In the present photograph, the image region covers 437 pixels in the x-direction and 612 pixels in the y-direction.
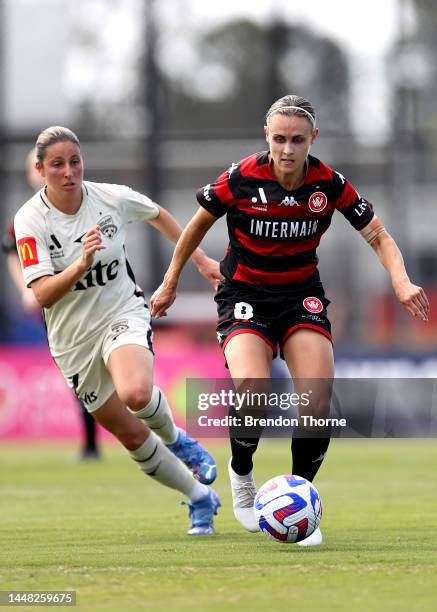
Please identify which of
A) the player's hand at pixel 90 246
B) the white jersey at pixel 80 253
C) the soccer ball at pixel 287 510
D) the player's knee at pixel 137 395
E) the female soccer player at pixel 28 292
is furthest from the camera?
the female soccer player at pixel 28 292

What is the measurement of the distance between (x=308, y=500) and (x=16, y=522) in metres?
2.50

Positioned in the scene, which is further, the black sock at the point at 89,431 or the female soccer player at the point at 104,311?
the black sock at the point at 89,431

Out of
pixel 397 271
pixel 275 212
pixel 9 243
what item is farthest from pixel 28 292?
pixel 397 271

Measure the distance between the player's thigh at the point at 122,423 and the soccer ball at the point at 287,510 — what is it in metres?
0.92

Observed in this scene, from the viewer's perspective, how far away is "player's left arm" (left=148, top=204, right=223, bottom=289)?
737 cm

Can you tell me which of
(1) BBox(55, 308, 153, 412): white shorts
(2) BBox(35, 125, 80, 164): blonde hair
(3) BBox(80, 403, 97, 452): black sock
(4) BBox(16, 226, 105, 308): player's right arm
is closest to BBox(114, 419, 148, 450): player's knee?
(1) BBox(55, 308, 153, 412): white shorts

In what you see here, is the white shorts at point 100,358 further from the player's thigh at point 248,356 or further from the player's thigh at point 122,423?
the player's thigh at point 248,356

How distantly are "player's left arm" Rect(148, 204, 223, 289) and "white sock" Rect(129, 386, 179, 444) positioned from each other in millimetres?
703

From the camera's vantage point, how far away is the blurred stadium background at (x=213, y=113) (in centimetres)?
2536

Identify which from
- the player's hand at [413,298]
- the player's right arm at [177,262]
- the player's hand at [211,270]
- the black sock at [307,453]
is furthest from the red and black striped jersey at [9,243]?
the player's hand at [413,298]

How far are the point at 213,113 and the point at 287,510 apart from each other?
2672 centimetres

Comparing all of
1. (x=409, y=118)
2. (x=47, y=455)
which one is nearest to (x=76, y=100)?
(x=409, y=118)

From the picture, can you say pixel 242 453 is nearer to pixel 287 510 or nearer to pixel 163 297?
pixel 287 510

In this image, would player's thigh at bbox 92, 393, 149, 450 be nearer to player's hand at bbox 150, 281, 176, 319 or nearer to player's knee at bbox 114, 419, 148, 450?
player's knee at bbox 114, 419, 148, 450
